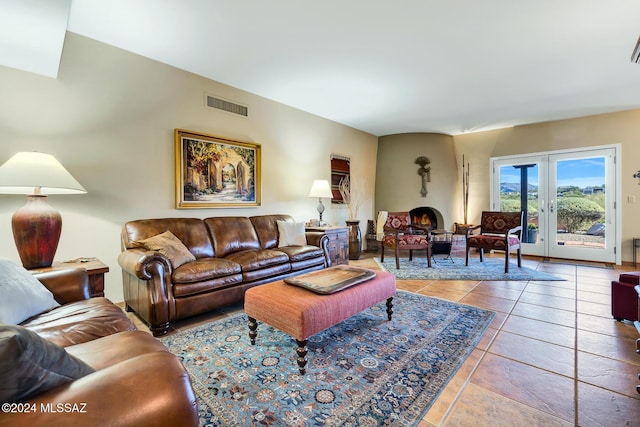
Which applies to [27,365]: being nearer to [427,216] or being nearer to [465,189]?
[427,216]

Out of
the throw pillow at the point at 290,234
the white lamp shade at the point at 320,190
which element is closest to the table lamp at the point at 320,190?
the white lamp shade at the point at 320,190

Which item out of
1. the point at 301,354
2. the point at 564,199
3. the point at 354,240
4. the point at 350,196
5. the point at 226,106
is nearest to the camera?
the point at 301,354

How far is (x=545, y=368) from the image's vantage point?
5.99 ft

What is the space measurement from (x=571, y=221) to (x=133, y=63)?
7252mm

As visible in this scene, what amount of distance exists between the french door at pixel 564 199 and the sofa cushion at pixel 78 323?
666 cm

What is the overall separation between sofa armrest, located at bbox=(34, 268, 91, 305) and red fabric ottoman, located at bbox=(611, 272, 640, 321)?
4.23m

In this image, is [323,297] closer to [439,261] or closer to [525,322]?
[525,322]

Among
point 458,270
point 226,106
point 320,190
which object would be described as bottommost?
point 458,270

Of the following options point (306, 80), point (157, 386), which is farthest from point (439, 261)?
point (157, 386)

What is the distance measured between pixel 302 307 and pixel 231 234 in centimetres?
202

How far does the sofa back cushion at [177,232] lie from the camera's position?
2807 mm

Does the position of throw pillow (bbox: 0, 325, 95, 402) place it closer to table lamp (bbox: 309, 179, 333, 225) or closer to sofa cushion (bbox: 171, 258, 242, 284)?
sofa cushion (bbox: 171, 258, 242, 284)

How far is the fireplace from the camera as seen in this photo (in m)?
6.37

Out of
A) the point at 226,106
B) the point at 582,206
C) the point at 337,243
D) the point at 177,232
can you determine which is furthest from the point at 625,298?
the point at 226,106
